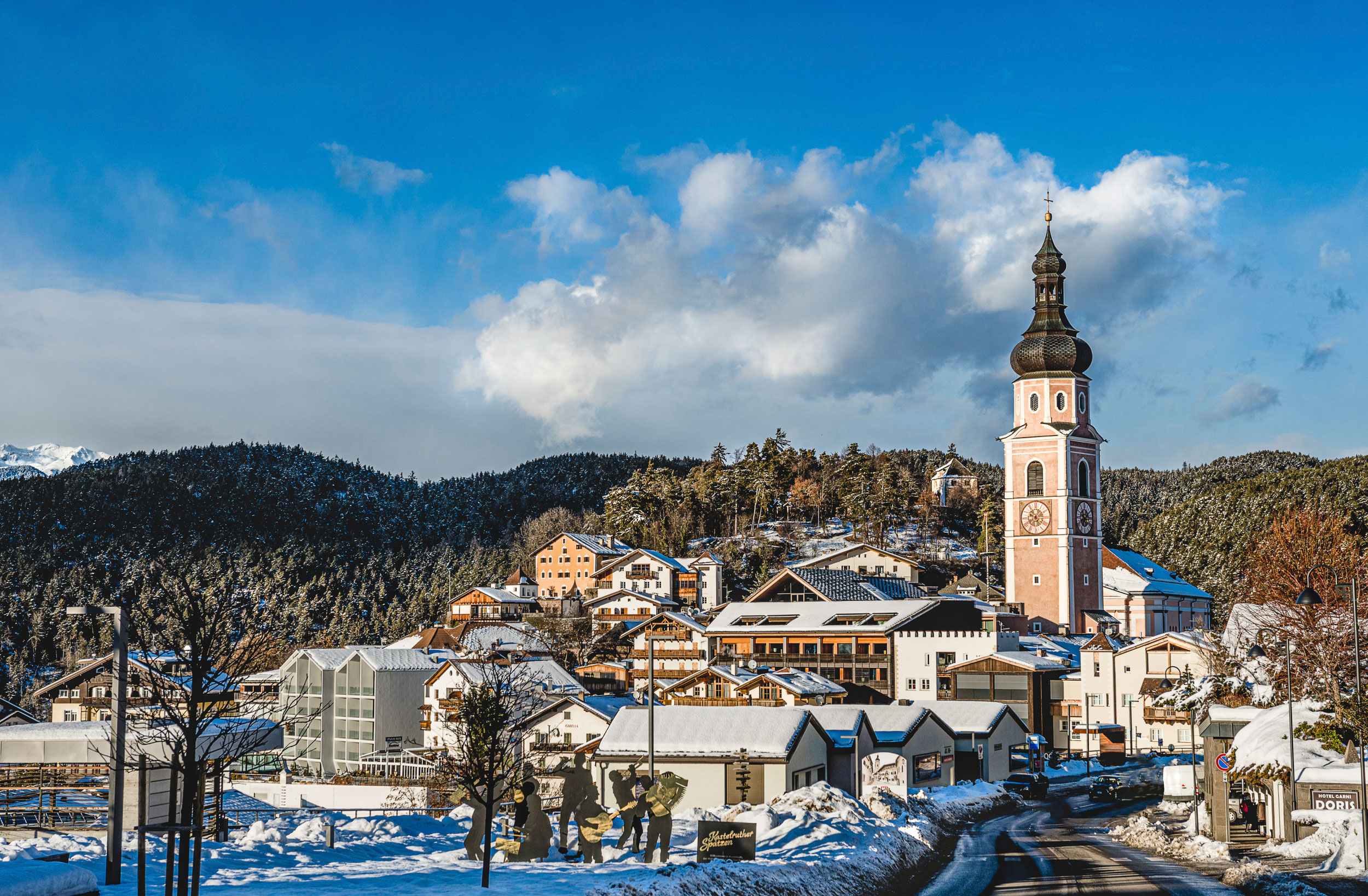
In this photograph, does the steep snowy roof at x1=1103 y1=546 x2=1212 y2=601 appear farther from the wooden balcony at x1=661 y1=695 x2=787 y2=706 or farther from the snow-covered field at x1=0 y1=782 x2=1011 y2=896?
the snow-covered field at x1=0 y1=782 x2=1011 y2=896

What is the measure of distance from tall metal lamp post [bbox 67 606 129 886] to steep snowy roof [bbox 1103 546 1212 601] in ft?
329

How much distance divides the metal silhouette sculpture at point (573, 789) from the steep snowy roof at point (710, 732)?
65.4ft

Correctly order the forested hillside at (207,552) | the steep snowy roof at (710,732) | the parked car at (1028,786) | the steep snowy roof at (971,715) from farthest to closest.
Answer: the forested hillside at (207,552)
the steep snowy roof at (971,715)
the parked car at (1028,786)
the steep snowy roof at (710,732)

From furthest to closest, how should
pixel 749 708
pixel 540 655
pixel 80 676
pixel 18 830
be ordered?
pixel 540 655
pixel 80 676
pixel 749 708
pixel 18 830

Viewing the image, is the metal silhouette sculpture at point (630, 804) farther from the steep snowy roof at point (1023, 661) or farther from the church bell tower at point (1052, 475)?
the church bell tower at point (1052, 475)

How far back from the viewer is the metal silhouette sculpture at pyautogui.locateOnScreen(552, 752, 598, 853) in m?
25.9

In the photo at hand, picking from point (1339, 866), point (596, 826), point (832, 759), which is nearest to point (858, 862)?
point (596, 826)

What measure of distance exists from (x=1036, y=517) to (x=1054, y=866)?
231 feet

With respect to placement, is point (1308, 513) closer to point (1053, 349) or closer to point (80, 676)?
point (1053, 349)

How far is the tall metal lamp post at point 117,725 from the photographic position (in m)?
17.5

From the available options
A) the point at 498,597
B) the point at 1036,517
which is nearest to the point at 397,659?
the point at 498,597

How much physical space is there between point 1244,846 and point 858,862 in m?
12.9

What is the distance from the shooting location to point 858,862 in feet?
87.8

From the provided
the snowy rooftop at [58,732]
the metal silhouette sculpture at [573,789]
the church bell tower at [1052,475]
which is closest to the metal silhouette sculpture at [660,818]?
the metal silhouette sculpture at [573,789]
